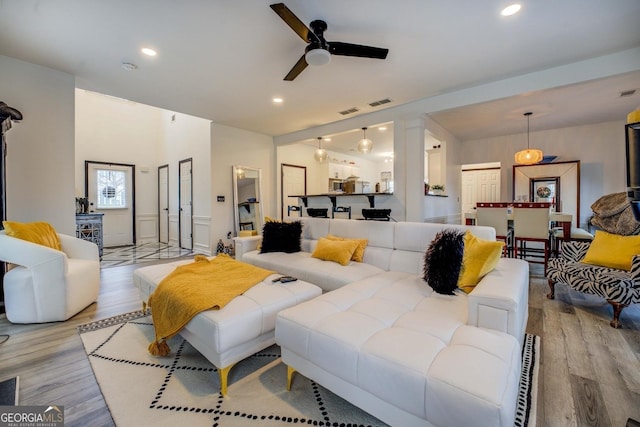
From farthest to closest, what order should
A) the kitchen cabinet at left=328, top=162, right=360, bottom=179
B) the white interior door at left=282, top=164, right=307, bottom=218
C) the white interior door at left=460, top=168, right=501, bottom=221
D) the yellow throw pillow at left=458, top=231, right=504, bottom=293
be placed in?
the kitchen cabinet at left=328, top=162, right=360, bottom=179, the white interior door at left=460, top=168, right=501, bottom=221, the white interior door at left=282, top=164, right=307, bottom=218, the yellow throw pillow at left=458, top=231, right=504, bottom=293

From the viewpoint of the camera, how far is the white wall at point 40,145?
304 centimetres

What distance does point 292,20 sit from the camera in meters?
1.99

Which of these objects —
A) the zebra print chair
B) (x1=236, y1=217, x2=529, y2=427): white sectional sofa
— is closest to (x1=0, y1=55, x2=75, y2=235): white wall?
(x1=236, y1=217, x2=529, y2=427): white sectional sofa

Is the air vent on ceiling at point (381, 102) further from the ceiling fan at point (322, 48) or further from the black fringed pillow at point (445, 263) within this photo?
the black fringed pillow at point (445, 263)

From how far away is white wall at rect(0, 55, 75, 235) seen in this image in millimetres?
3039

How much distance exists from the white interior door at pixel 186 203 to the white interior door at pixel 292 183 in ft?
6.90

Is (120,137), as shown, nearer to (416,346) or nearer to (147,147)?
(147,147)

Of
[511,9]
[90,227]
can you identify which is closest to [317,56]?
[511,9]

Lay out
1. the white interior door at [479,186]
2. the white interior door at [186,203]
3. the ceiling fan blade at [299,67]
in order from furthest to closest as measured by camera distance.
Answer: the white interior door at [479,186] < the white interior door at [186,203] < the ceiling fan blade at [299,67]

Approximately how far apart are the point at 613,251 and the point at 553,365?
6.21ft

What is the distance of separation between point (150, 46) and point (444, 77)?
11.1 ft

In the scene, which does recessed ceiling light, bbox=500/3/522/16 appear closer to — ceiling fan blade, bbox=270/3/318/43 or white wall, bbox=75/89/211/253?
ceiling fan blade, bbox=270/3/318/43

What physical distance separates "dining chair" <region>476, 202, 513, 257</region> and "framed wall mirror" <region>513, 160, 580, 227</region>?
223cm

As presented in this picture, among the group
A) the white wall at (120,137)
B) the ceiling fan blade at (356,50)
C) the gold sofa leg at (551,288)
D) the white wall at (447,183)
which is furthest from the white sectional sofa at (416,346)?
the white wall at (120,137)
